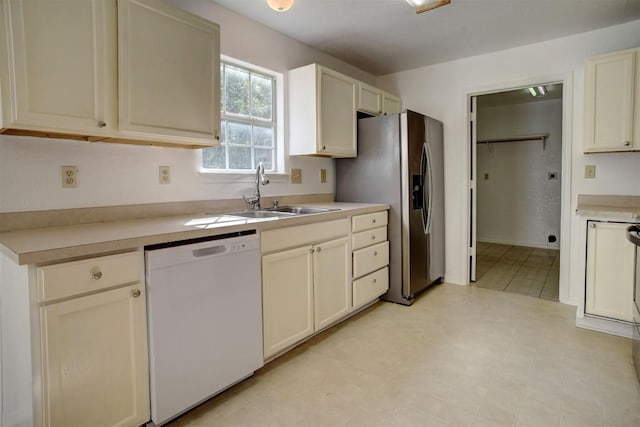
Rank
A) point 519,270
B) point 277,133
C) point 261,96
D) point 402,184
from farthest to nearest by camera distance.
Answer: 1. point 519,270
2. point 402,184
3. point 277,133
4. point 261,96

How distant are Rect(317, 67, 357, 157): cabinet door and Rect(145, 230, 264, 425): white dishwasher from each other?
1.34 meters

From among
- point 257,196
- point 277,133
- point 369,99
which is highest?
point 369,99

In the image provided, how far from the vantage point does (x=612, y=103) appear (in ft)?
8.61

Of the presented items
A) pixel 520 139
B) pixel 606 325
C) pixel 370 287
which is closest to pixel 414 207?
pixel 370 287

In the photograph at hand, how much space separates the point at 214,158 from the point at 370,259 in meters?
1.43

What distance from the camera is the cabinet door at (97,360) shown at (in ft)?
4.05

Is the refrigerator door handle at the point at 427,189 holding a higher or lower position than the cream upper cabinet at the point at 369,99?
lower

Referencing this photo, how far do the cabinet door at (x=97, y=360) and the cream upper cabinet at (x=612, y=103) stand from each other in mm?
3171

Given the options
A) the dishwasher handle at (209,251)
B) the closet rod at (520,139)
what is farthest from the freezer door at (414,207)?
the closet rod at (520,139)

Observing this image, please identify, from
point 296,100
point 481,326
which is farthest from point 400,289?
point 296,100

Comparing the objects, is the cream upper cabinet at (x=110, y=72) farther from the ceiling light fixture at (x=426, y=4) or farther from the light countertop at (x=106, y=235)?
the ceiling light fixture at (x=426, y=4)

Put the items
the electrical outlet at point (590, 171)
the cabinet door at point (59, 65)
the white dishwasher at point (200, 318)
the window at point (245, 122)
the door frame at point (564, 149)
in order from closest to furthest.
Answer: the cabinet door at point (59, 65)
the white dishwasher at point (200, 318)
the window at point (245, 122)
the electrical outlet at point (590, 171)
the door frame at point (564, 149)

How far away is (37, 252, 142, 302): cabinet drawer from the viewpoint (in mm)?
1208

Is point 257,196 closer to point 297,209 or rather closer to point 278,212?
point 278,212
